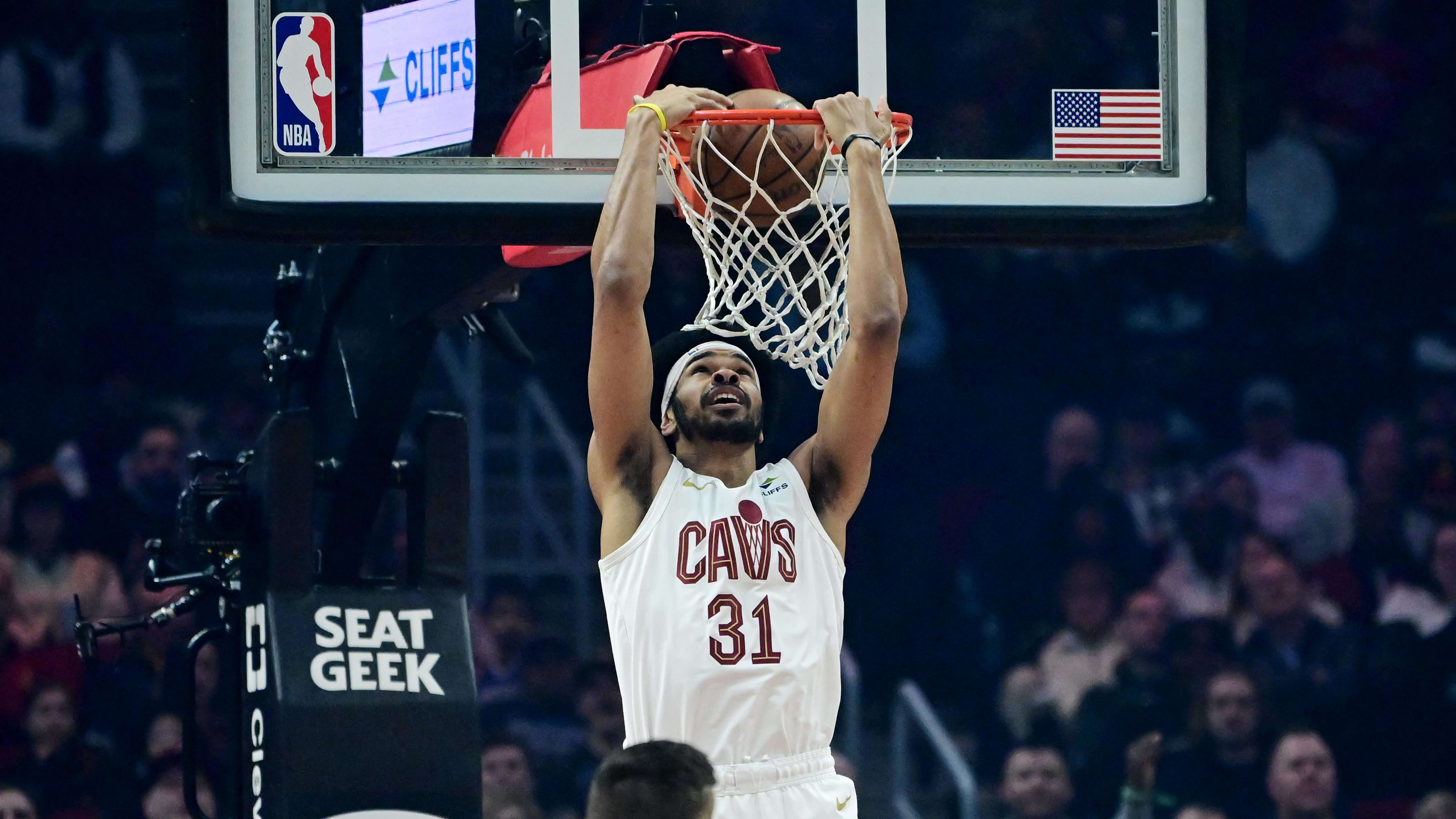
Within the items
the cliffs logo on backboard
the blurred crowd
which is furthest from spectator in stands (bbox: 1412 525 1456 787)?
the cliffs logo on backboard

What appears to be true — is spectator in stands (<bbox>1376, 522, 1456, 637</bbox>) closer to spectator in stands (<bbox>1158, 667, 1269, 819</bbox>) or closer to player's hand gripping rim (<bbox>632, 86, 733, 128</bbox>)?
spectator in stands (<bbox>1158, 667, 1269, 819</bbox>)

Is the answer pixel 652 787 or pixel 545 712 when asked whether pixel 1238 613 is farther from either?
pixel 652 787

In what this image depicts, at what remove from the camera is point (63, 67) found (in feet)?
29.1

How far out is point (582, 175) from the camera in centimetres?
419

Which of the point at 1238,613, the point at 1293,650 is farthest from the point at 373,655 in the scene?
the point at 1293,650

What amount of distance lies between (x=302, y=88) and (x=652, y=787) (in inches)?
87.3

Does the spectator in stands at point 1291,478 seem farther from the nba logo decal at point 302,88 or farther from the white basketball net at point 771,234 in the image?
the nba logo decal at point 302,88

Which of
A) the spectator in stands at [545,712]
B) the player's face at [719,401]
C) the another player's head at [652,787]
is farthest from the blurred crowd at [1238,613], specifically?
the another player's head at [652,787]

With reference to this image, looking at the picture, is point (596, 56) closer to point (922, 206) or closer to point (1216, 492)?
point (922, 206)

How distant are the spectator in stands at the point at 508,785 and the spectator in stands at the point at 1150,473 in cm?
303

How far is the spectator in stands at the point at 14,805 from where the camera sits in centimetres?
701

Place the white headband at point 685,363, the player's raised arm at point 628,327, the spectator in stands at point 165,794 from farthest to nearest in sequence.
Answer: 1. the spectator in stands at point 165,794
2. the white headband at point 685,363
3. the player's raised arm at point 628,327

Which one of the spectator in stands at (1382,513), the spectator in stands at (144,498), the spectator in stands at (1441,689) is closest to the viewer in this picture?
the spectator in stands at (144,498)

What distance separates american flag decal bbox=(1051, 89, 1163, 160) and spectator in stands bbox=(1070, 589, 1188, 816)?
13.9 feet
